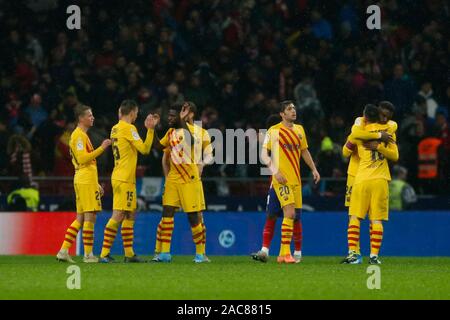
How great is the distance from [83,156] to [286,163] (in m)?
2.90

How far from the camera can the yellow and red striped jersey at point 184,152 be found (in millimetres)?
17297

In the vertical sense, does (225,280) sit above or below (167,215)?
below

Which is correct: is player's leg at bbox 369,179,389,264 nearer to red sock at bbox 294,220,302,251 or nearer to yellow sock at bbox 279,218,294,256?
yellow sock at bbox 279,218,294,256

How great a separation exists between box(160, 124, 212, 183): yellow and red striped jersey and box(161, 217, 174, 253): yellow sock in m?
0.60

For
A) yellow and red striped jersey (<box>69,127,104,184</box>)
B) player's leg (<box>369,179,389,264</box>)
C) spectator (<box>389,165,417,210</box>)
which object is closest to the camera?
player's leg (<box>369,179,389,264</box>)

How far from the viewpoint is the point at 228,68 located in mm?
25516

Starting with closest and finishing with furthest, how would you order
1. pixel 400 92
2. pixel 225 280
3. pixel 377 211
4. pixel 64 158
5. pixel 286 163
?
pixel 225 280
pixel 377 211
pixel 286 163
pixel 64 158
pixel 400 92

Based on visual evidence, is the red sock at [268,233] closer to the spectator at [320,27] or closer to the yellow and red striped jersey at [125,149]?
the yellow and red striped jersey at [125,149]

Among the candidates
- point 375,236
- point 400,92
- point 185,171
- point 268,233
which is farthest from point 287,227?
point 400,92

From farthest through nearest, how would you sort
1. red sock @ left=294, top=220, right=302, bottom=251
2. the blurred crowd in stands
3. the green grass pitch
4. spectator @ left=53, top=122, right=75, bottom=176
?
the blurred crowd in stands < spectator @ left=53, top=122, right=75, bottom=176 < red sock @ left=294, top=220, right=302, bottom=251 < the green grass pitch

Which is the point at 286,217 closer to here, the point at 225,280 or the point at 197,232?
the point at 197,232

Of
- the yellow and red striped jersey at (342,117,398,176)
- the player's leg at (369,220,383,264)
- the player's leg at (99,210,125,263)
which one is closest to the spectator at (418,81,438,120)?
the yellow and red striped jersey at (342,117,398,176)

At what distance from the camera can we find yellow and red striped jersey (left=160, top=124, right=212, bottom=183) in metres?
17.3

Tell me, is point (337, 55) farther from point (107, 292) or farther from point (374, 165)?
point (107, 292)
